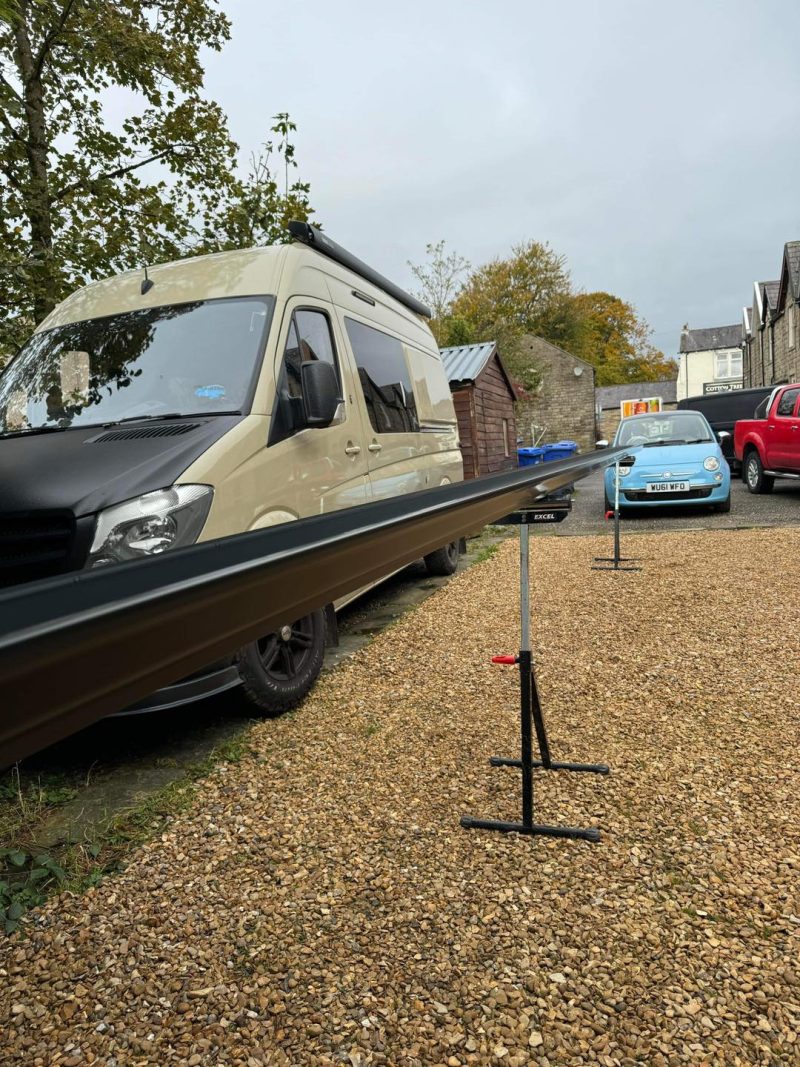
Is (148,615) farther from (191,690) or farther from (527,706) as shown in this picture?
(191,690)

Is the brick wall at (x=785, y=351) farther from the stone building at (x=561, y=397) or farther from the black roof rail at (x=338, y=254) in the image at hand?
the black roof rail at (x=338, y=254)

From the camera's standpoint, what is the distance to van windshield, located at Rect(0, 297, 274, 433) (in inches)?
148

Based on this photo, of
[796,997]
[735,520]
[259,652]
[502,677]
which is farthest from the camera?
[735,520]

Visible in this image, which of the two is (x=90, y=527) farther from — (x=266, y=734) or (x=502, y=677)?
(x=502, y=677)

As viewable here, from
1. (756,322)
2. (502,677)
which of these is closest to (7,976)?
(502,677)

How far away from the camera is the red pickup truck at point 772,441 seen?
1202cm

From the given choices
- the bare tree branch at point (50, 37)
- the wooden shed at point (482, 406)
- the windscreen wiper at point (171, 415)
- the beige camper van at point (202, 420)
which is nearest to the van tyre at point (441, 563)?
the beige camper van at point (202, 420)

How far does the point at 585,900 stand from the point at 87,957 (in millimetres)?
1617

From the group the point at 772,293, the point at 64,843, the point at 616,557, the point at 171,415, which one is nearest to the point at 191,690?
the point at 64,843

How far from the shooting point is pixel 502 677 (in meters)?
4.61

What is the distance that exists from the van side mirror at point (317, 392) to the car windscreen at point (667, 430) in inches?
326

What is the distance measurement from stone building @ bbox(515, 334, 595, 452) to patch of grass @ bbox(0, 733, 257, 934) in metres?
41.5

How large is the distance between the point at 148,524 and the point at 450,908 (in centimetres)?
186

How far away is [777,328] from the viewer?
31656 millimetres
